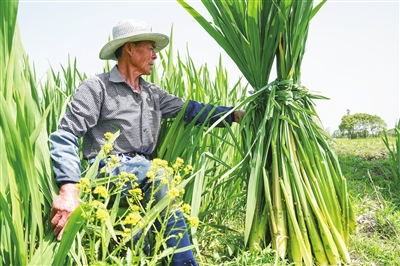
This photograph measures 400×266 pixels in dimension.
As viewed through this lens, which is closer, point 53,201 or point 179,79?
point 53,201

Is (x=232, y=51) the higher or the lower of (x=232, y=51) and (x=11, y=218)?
the higher

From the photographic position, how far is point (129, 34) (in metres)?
1.76

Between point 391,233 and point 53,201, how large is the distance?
66.9 inches

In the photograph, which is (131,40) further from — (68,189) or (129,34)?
(68,189)

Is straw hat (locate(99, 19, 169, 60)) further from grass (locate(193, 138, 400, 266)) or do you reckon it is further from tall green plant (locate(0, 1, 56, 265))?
grass (locate(193, 138, 400, 266))

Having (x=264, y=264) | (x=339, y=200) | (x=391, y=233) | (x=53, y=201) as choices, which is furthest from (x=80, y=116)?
(x=391, y=233)

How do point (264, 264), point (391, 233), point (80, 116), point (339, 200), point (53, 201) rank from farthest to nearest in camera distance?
point (391, 233) < point (339, 200) < point (80, 116) < point (264, 264) < point (53, 201)

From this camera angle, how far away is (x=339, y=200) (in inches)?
65.6

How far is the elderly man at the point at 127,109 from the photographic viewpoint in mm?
1506

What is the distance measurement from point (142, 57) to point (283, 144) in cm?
78

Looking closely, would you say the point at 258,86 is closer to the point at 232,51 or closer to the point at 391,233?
the point at 232,51

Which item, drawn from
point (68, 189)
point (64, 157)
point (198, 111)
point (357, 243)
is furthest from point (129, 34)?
point (357, 243)

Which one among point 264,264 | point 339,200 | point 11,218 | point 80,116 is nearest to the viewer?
point 11,218

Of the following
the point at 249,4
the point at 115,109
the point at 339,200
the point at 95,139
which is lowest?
the point at 339,200
